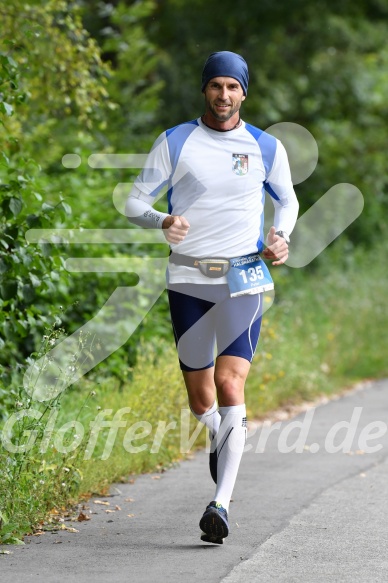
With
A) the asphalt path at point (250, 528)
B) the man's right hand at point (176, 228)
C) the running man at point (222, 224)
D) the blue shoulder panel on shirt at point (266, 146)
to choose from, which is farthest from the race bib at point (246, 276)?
the asphalt path at point (250, 528)

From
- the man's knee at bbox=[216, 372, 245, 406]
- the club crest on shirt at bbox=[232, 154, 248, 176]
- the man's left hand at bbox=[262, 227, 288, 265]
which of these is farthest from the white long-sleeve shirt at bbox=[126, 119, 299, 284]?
the man's knee at bbox=[216, 372, 245, 406]

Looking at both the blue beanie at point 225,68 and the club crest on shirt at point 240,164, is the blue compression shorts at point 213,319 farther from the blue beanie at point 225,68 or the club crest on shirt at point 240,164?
the blue beanie at point 225,68

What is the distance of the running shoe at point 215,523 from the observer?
19.2 feet

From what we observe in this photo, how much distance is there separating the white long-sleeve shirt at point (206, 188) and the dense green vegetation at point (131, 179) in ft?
2.90

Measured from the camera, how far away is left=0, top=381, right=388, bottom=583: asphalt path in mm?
5438

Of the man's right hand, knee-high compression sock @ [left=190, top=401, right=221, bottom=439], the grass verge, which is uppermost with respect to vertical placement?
the man's right hand

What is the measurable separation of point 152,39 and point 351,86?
333 centimetres

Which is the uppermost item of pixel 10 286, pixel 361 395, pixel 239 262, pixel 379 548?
pixel 239 262

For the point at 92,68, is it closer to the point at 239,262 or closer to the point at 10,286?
the point at 10,286

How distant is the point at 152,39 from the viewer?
19672 millimetres

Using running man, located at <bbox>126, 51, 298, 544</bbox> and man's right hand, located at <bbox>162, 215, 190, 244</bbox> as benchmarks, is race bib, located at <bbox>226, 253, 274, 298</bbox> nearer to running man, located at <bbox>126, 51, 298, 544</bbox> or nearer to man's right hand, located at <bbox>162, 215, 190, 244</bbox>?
running man, located at <bbox>126, 51, 298, 544</bbox>

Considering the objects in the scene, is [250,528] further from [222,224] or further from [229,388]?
[222,224]

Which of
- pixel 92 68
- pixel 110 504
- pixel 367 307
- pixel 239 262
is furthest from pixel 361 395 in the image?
pixel 239 262

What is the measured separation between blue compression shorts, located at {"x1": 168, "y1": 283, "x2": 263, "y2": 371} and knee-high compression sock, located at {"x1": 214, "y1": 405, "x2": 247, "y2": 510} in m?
0.31
